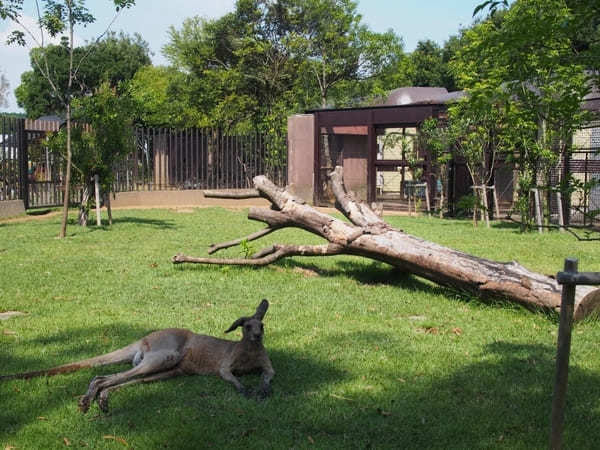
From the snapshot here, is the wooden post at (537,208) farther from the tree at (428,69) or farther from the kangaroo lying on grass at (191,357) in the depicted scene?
the tree at (428,69)

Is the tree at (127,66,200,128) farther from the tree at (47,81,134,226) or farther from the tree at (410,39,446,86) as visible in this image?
the tree at (47,81,134,226)

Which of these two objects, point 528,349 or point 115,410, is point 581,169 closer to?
point 528,349

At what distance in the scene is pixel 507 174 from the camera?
718 inches

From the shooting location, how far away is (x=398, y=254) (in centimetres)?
799

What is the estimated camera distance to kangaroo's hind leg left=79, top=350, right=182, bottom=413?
4.32 m

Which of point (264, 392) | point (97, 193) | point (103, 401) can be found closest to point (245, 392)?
point (264, 392)

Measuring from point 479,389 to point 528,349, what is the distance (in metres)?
1.18

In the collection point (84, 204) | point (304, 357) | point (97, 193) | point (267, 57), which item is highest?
point (267, 57)

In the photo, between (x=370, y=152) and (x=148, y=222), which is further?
(x=370, y=152)

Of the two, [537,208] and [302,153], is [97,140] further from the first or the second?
[302,153]

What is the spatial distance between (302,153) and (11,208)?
956 centimetres

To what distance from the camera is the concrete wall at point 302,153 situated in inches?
911

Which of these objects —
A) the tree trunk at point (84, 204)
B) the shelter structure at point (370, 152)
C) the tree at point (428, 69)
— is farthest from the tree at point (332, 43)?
the tree trunk at point (84, 204)

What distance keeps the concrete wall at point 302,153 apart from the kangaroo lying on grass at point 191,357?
59.5ft
